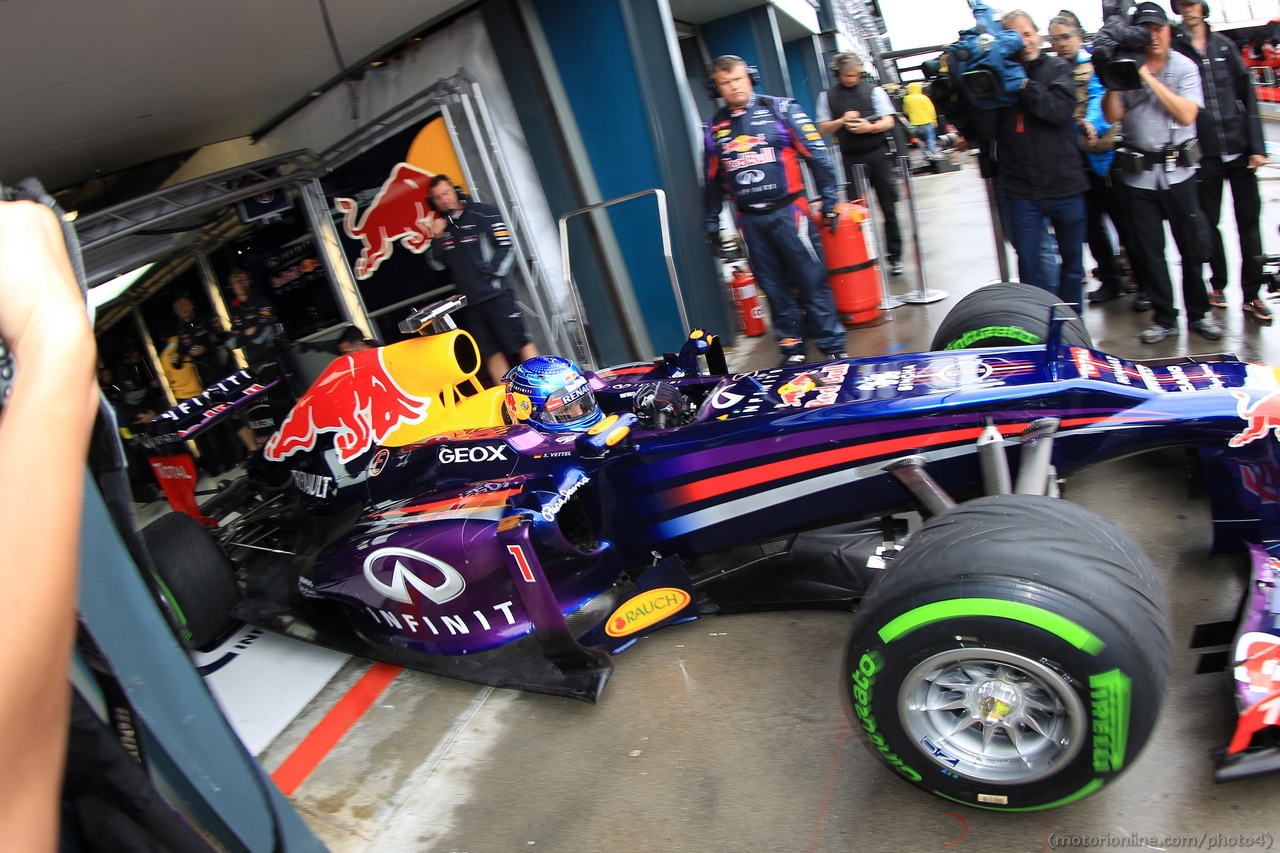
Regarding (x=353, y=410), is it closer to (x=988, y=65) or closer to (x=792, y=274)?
(x=792, y=274)

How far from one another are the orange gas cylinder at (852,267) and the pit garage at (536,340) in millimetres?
242

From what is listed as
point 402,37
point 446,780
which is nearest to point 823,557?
point 446,780

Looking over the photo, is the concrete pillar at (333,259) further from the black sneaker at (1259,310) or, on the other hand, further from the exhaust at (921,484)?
the black sneaker at (1259,310)

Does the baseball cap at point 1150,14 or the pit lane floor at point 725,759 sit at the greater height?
the baseball cap at point 1150,14

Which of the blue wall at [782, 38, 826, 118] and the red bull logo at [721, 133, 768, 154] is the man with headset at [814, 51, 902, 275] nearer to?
the red bull logo at [721, 133, 768, 154]

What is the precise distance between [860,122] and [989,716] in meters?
6.71

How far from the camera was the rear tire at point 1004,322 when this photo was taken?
155 inches

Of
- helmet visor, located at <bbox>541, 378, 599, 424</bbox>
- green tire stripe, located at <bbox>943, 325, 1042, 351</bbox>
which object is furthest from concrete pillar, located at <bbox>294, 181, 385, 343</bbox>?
green tire stripe, located at <bbox>943, 325, 1042, 351</bbox>

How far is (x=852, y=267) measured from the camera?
6855 millimetres

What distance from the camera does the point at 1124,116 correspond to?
197 inches

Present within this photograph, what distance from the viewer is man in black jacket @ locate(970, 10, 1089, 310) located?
5043mm

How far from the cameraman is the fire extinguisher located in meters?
3.27

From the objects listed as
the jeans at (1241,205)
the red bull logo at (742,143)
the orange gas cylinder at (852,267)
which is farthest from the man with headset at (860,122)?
the jeans at (1241,205)

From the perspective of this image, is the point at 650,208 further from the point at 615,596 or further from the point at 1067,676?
the point at 1067,676
